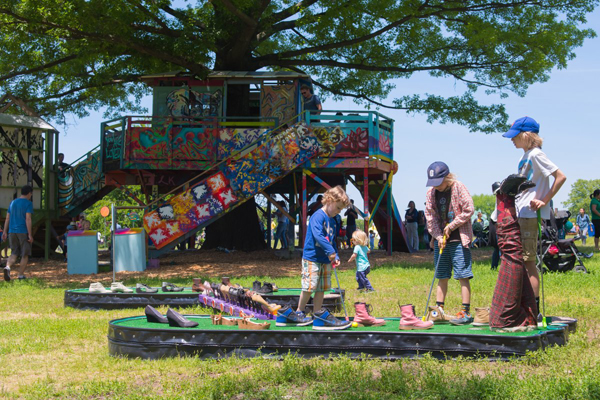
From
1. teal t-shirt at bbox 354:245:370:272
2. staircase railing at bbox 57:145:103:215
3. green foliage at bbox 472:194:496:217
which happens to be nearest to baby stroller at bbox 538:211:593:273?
teal t-shirt at bbox 354:245:370:272

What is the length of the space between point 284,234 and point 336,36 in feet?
33.5

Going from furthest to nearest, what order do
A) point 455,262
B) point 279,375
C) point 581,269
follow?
1. point 581,269
2. point 455,262
3. point 279,375

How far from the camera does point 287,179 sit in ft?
78.9

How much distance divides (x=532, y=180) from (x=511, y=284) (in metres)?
1.19

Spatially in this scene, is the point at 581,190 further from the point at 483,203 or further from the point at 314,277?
the point at 314,277

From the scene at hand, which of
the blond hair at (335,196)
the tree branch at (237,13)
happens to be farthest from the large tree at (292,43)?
the blond hair at (335,196)

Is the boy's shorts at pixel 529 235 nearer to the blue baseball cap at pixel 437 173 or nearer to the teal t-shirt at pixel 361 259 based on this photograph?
the blue baseball cap at pixel 437 173

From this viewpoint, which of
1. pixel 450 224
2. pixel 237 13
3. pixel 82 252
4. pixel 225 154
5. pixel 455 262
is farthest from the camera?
pixel 225 154

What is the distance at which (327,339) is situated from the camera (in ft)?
21.1

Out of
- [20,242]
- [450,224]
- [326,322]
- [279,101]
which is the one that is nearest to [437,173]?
[450,224]

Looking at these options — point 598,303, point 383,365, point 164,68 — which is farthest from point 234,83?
point 383,365

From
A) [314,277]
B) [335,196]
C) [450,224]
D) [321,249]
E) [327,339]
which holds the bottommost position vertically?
[327,339]

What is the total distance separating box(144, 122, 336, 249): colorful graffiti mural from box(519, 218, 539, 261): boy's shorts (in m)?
12.7

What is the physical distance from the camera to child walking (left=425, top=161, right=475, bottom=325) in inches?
303
